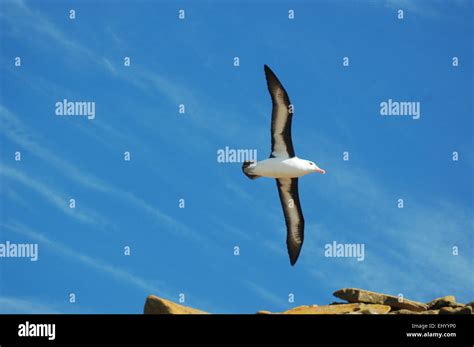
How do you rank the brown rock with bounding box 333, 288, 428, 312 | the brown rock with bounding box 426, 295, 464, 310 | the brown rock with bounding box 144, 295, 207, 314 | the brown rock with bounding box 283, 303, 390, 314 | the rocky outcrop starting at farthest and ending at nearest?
1. the brown rock with bounding box 333, 288, 428, 312
2. the brown rock with bounding box 426, 295, 464, 310
3. the brown rock with bounding box 283, 303, 390, 314
4. the rocky outcrop
5. the brown rock with bounding box 144, 295, 207, 314

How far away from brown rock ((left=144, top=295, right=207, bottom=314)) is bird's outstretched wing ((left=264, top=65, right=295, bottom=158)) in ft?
22.4

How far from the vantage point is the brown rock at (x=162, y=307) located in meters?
22.2

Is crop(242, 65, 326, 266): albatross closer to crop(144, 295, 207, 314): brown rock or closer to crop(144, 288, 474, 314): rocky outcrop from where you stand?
crop(144, 288, 474, 314): rocky outcrop

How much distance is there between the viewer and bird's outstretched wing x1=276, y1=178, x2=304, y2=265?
28062mm

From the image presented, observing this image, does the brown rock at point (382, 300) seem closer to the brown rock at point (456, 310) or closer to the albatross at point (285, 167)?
the brown rock at point (456, 310)

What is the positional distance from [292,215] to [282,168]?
2.43 metres

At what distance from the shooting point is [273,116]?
26.8 meters

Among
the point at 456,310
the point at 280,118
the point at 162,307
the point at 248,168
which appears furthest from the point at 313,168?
the point at 162,307

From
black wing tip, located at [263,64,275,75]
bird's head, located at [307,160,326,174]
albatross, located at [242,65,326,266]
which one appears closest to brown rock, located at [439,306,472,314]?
albatross, located at [242,65,326,266]

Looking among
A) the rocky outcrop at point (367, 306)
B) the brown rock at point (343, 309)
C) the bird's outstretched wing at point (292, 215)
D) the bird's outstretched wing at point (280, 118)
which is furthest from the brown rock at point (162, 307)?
the bird's outstretched wing at point (280, 118)

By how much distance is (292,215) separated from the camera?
28531mm
